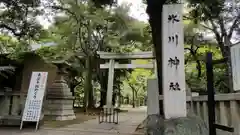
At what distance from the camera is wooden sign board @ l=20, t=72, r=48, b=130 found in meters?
6.87

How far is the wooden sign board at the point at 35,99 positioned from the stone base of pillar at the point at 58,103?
7.51ft

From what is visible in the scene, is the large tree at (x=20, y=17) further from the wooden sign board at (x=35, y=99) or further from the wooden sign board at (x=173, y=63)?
the wooden sign board at (x=173, y=63)

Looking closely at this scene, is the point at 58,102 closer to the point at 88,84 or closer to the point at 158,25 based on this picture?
the point at 88,84

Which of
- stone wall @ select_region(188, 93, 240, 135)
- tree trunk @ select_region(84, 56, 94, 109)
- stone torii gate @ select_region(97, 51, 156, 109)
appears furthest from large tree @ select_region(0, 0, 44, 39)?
stone wall @ select_region(188, 93, 240, 135)

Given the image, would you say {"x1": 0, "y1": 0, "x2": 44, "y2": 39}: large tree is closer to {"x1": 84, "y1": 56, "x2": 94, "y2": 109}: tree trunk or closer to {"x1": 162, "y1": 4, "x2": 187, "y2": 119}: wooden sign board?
{"x1": 84, "y1": 56, "x2": 94, "y2": 109}: tree trunk

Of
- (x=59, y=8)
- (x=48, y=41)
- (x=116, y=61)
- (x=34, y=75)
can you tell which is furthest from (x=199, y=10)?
(x=48, y=41)

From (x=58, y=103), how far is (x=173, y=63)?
6255 mm

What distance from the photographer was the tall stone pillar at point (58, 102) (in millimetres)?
9242

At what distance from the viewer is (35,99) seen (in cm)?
706

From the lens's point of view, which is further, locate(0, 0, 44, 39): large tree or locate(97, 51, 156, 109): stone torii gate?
locate(97, 51, 156, 109): stone torii gate

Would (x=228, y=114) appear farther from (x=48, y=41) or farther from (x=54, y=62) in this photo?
(x=48, y=41)

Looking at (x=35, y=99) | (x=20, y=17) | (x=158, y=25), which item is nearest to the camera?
(x=158, y=25)

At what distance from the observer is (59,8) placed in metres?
11.4

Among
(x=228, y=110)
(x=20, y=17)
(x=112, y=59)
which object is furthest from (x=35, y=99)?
(x=112, y=59)
